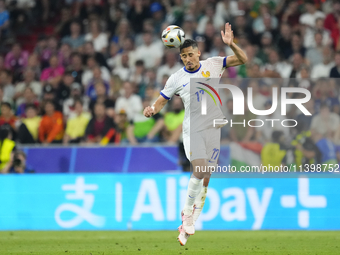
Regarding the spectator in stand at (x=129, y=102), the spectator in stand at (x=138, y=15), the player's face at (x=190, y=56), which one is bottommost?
the player's face at (x=190, y=56)

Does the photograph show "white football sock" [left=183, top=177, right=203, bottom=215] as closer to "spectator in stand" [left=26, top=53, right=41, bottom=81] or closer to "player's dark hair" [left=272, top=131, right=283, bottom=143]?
"player's dark hair" [left=272, top=131, right=283, bottom=143]

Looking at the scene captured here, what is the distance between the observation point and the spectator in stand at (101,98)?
48.3 ft

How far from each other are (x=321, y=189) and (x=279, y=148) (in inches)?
45.8

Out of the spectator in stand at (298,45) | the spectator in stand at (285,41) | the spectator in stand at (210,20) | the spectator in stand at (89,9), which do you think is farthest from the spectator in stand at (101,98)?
the spectator in stand at (298,45)

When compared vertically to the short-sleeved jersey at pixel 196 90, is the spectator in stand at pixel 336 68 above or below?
above

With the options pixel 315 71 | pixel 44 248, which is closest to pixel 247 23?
pixel 315 71

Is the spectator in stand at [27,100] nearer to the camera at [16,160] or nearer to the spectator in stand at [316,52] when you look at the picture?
the camera at [16,160]

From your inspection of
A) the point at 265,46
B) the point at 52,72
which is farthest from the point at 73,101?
the point at 265,46

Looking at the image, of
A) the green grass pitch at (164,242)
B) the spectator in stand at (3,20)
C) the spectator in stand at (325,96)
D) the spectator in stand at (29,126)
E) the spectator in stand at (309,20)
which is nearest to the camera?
the green grass pitch at (164,242)

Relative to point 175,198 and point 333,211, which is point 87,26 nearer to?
point 175,198

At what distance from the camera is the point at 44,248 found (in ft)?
32.2

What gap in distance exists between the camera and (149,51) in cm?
1645

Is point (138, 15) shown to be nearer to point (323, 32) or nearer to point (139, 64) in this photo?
point (139, 64)

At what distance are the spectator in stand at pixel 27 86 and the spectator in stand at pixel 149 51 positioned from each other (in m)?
2.93
